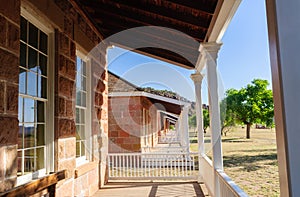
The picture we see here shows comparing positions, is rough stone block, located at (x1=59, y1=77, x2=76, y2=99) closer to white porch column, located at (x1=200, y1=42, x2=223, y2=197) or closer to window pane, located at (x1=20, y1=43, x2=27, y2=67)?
window pane, located at (x1=20, y1=43, x2=27, y2=67)

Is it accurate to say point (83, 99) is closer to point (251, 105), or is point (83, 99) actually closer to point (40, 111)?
point (40, 111)

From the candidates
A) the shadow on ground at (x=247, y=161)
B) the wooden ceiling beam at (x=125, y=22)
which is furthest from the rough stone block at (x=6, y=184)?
the shadow on ground at (x=247, y=161)

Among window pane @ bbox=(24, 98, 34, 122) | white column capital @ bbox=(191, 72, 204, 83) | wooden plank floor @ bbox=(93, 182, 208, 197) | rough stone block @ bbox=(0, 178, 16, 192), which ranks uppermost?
white column capital @ bbox=(191, 72, 204, 83)

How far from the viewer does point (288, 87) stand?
4.01 ft

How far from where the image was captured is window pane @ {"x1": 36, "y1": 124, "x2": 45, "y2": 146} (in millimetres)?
3245

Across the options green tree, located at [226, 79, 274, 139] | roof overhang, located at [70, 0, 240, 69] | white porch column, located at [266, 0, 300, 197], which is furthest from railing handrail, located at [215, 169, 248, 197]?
green tree, located at [226, 79, 274, 139]

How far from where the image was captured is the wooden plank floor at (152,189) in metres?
5.23

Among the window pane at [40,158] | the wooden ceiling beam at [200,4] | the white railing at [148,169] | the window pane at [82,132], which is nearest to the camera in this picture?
the window pane at [40,158]

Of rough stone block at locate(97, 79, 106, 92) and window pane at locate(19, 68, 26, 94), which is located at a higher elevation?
rough stone block at locate(97, 79, 106, 92)

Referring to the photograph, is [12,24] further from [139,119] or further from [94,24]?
[139,119]

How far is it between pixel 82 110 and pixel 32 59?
1.97m

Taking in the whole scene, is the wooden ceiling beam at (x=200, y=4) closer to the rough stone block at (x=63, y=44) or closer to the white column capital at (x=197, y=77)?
the rough stone block at (x=63, y=44)

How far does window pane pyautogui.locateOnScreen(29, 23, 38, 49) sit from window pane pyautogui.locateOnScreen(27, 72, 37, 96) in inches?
14.2

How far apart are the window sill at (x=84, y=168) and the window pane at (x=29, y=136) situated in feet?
4.13
